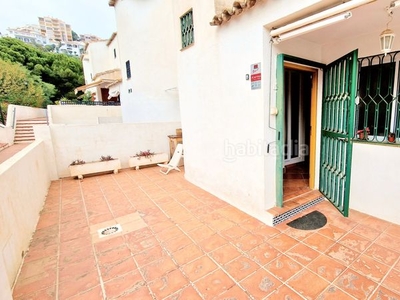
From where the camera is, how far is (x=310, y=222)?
3594mm

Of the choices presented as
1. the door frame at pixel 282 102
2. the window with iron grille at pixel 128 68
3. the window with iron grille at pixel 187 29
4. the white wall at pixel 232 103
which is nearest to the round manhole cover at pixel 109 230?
the white wall at pixel 232 103

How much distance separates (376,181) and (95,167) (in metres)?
7.45

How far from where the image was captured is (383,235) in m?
3.12

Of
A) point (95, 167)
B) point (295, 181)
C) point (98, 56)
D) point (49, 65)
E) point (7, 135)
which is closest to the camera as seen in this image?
point (295, 181)

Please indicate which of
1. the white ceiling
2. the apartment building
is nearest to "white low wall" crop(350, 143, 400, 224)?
the white ceiling

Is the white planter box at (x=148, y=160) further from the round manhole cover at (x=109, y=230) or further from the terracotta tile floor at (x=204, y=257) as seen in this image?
the round manhole cover at (x=109, y=230)

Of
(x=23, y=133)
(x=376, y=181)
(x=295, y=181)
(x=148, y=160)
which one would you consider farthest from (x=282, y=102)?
(x=23, y=133)

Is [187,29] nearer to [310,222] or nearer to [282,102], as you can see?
[282,102]

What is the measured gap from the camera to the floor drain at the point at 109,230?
3.58 metres

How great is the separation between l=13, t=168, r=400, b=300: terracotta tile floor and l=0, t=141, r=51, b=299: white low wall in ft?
0.63

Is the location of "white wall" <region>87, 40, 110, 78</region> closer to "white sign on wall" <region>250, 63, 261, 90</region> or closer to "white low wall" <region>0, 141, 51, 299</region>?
"white low wall" <region>0, 141, 51, 299</region>

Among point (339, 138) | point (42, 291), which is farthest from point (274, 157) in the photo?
point (42, 291)

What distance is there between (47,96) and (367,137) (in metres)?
27.8

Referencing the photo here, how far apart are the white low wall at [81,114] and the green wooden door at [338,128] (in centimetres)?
1557
